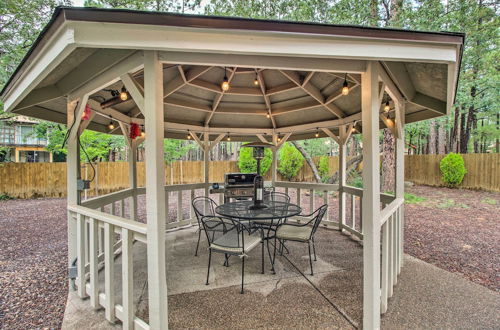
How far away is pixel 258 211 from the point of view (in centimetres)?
341

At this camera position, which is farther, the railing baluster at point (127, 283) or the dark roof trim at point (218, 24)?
the railing baluster at point (127, 283)

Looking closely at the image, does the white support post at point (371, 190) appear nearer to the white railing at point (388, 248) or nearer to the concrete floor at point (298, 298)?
the white railing at point (388, 248)

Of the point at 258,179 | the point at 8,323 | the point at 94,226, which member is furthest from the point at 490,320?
the point at 8,323

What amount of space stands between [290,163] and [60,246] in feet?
34.2

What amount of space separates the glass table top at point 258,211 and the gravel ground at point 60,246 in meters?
2.09

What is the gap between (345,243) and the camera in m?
4.21

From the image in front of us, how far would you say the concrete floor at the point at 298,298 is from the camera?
7.03 feet

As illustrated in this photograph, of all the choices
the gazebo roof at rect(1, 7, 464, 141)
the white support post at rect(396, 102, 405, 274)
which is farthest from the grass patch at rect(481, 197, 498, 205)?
the white support post at rect(396, 102, 405, 274)

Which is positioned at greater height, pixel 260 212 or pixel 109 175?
pixel 109 175

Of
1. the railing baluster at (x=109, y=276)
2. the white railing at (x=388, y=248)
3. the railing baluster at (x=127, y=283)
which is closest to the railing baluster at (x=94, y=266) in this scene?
the railing baluster at (x=109, y=276)

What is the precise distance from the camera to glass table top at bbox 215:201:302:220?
10.1 ft

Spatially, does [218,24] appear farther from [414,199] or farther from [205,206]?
[414,199]

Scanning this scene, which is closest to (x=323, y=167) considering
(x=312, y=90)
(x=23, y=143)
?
(x=312, y=90)

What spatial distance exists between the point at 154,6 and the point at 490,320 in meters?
11.5
